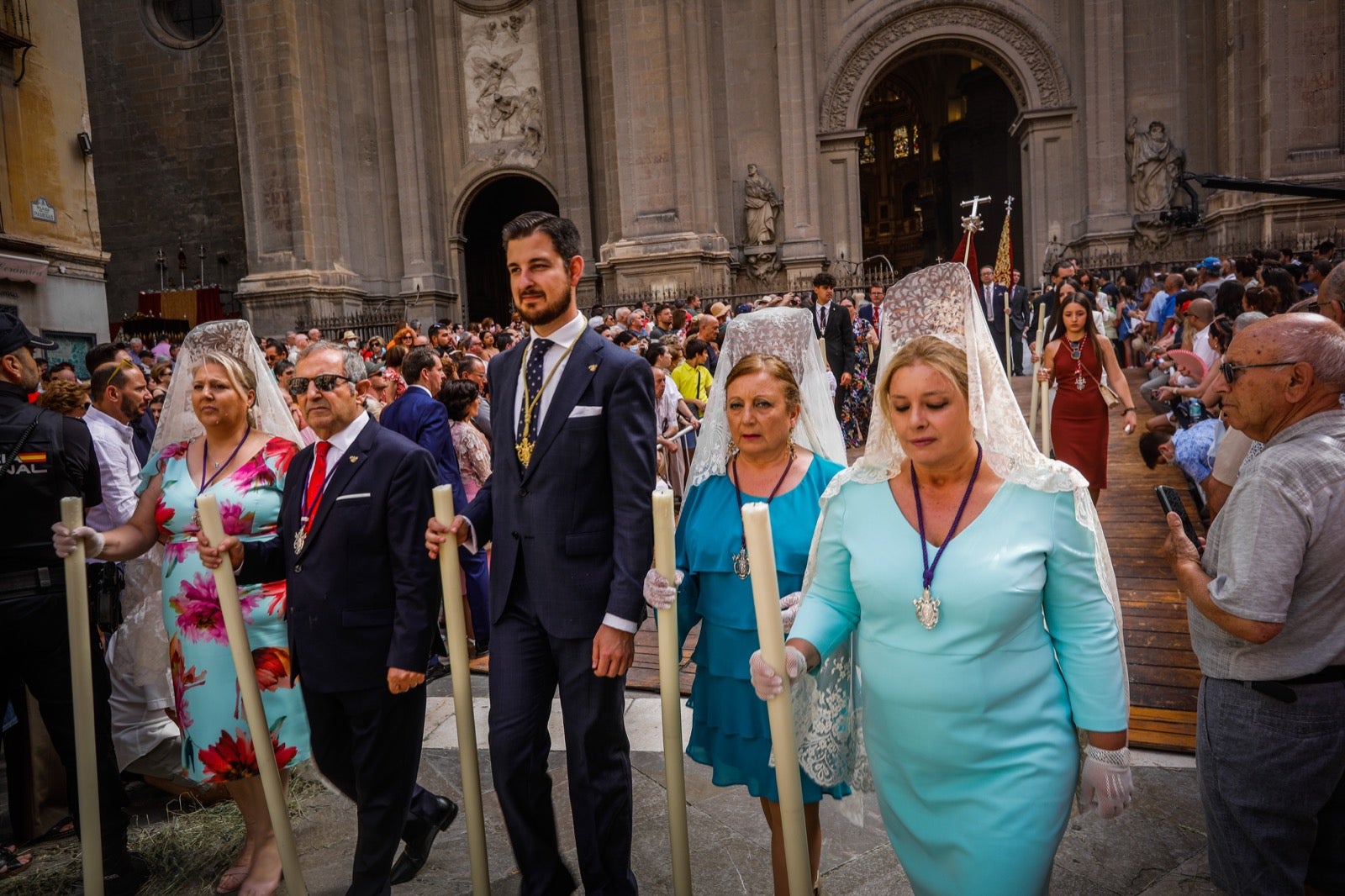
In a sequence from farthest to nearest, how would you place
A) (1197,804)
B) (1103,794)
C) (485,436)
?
1. (485,436)
2. (1197,804)
3. (1103,794)

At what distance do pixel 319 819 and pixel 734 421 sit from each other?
2745 mm

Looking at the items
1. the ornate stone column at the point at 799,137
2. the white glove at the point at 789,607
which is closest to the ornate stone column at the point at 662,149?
the ornate stone column at the point at 799,137

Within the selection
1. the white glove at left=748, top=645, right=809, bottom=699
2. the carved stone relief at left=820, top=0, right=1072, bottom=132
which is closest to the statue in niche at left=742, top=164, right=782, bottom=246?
the carved stone relief at left=820, top=0, right=1072, bottom=132

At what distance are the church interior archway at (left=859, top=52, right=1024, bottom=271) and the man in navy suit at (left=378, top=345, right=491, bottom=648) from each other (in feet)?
75.2

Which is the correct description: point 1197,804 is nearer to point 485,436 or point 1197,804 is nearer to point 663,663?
point 663,663

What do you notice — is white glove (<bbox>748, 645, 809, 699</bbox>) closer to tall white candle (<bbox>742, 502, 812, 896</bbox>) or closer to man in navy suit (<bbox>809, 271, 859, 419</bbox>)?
tall white candle (<bbox>742, 502, 812, 896</bbox>)

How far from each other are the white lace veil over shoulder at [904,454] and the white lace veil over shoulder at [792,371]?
0.47m

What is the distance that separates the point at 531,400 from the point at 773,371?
0.79 metres

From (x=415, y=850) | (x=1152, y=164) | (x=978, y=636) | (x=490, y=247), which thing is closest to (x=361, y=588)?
(x=415, y=850)

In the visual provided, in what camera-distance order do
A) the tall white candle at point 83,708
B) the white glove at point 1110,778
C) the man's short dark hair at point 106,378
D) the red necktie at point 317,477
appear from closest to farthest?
the white glove at point 1110,778, the tall white candle at point 83,708, the red necktie at point 317,477, the man's short dark hair at point 106,378

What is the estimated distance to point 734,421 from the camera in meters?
2.85

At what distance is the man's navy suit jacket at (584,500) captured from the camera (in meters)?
2.80

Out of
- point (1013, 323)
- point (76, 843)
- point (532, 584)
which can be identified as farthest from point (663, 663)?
point (1013, 323)

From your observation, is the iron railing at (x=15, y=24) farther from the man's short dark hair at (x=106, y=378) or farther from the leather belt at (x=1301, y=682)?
the leather belt at (x=1301, y=682)
